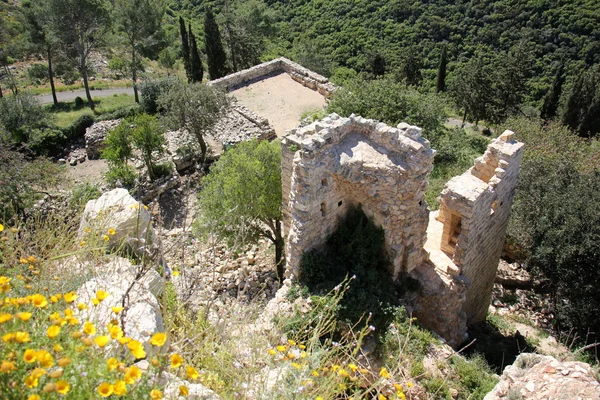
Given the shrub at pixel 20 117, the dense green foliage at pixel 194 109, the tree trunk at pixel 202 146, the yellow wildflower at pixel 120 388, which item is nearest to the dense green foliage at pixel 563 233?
the yellow wildflower at pixel 120 388

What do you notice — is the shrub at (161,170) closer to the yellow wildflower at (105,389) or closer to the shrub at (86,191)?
the shrub at (86,191)

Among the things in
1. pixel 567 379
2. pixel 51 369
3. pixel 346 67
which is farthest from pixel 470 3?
pixel 51 369

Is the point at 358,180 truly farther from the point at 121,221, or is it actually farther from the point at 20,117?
the point at 20,117

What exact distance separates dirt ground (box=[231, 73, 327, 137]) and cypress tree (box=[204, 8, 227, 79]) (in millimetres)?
6251

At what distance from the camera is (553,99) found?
35219 mm

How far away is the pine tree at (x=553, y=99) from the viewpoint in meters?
34.7

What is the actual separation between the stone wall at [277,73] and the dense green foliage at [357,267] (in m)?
15.2

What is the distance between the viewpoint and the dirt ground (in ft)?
80.3

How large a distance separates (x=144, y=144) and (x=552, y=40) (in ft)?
139

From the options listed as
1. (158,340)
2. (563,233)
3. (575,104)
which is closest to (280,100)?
(563,233)

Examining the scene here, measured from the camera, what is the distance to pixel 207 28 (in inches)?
1229

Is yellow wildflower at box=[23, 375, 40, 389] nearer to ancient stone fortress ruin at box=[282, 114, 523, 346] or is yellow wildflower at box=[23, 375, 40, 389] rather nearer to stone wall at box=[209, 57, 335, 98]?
ancient stone fortress ruin at box=[282, 114, 523, 346]

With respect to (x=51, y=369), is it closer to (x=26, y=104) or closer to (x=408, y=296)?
(x=408, y=296)

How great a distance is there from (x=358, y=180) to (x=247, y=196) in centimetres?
421
